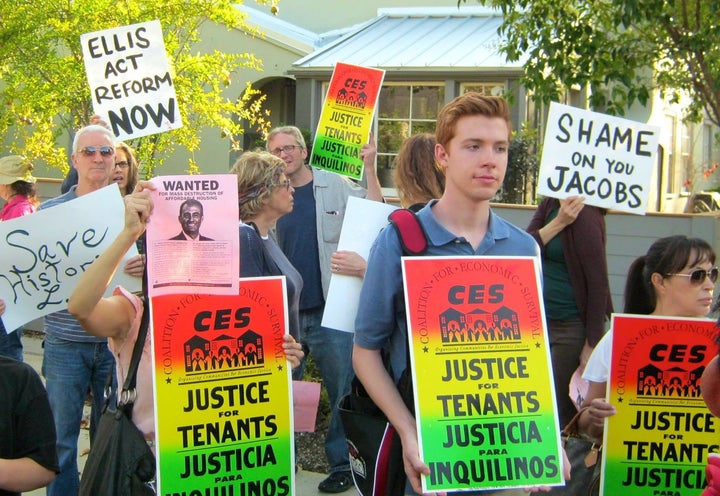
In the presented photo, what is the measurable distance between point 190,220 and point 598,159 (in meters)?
2.36

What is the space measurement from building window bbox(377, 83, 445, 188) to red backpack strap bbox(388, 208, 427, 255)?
13.8 m

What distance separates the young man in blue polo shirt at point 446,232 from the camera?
278 cm

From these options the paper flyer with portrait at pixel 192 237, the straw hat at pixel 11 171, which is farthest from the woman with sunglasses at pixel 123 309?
the straw hat at pixel 11 171

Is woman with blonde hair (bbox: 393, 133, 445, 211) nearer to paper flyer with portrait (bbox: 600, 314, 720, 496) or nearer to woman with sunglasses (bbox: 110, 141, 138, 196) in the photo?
paper flyer with portrait (bbox: 600, 314, 720, 496)

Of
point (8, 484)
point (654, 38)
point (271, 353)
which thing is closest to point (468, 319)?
point (271, 353)

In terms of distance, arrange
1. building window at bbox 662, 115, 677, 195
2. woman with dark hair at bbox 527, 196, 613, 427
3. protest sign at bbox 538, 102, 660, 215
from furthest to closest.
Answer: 1. building window at bbox 662, 115, 677, 195
2. woman with dark hair at bbox 527, 196, 613, 427
3. protest sign at bbox 538, 102, 660, 215

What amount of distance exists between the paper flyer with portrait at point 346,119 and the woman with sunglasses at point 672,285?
2449mm

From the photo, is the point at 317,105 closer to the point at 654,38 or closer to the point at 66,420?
the point at 654,38

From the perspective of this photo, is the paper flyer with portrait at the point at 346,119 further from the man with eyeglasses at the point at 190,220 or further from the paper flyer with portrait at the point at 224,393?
the man with eyeglasses at the point at 190,220

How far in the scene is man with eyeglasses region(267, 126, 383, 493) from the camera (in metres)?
5.45

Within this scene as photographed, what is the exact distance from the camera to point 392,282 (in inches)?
110

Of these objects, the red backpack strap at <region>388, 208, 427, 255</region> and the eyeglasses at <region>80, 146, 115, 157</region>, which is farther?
the eyeglasses at <region>80, 146, 115, 157</region>

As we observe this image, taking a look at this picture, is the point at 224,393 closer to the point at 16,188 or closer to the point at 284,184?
the point at 284,184

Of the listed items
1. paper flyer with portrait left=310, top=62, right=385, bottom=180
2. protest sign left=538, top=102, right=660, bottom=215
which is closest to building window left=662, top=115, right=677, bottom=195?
paper flyer with portrait left=310, top=62, right=385, bottom=180
